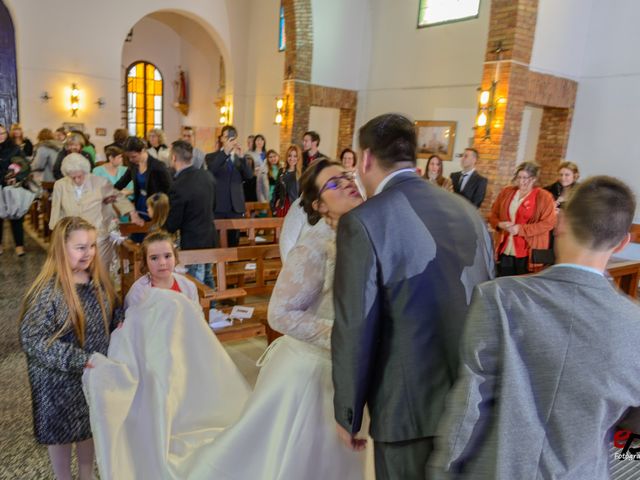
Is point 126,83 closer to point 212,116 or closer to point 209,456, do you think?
point 212,116

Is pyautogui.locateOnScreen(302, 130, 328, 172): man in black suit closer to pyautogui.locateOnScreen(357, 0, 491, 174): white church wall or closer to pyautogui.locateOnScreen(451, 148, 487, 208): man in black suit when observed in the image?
pyautogui.locateOnScreen(451, 148, 487, 208): man in black suit

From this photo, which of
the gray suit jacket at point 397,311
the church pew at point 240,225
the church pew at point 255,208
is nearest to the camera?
the gray suit jacket at point 397,311

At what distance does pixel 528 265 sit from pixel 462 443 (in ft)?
14.2

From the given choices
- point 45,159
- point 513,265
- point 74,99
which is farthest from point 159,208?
point 74,99

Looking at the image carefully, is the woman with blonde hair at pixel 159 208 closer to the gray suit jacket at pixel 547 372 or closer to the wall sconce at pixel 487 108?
the gray suit jacket at pixel 547 372

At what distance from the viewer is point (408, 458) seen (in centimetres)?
155

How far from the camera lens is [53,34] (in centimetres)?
1139

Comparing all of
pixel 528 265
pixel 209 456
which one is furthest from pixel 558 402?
pixel 528 265

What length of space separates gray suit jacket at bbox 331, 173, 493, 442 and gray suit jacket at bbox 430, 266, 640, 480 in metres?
0.30

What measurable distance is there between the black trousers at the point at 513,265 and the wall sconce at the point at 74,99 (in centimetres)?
1099

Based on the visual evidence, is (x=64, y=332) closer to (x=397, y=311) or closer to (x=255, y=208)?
(x=397, y=311)

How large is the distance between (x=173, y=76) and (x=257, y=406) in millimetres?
18508

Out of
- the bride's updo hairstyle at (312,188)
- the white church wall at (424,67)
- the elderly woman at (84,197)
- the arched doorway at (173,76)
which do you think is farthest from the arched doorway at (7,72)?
the bride's updo hairstyle at (312,188)

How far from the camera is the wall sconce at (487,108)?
840cm
